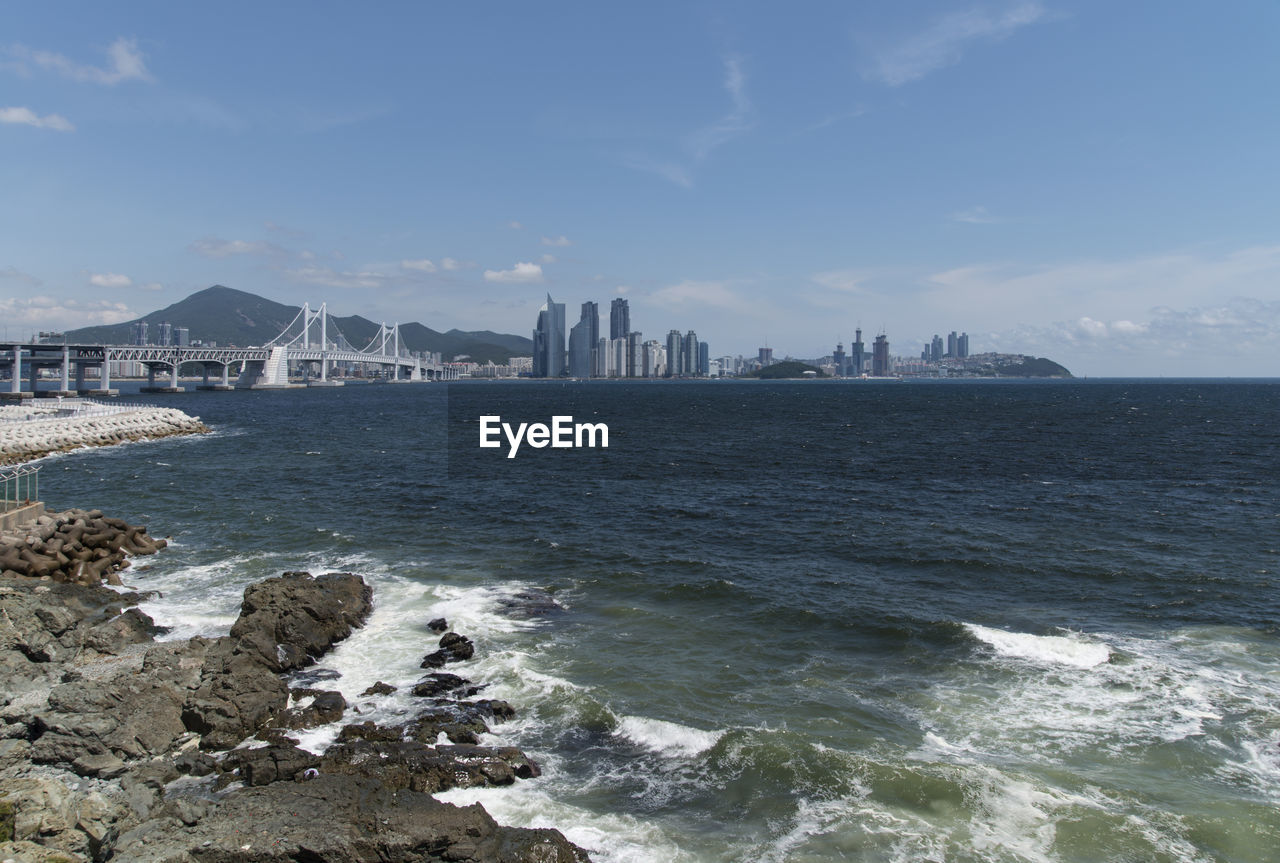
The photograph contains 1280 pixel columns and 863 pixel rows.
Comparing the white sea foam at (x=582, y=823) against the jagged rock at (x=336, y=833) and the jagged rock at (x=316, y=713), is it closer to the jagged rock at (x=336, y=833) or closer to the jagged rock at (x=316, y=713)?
the jagged rock at (x=336, y=833)

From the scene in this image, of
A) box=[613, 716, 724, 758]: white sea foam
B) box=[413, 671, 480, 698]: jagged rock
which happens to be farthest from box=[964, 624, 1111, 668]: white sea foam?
box=[413, 671, 480, 698]: jagged rock

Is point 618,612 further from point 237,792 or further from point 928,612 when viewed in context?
point 237,792

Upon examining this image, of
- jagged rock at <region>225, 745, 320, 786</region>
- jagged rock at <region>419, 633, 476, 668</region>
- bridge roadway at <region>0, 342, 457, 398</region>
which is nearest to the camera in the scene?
jagged rock at <region>225, 745, 320, 786</region>

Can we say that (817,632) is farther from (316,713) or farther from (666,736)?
(316,713)

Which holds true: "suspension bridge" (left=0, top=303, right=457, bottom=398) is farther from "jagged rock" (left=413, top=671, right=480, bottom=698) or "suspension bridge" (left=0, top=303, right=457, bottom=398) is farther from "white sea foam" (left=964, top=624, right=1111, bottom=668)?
"white sea foam" (left=964, top=624, right=1111, bottom=668)

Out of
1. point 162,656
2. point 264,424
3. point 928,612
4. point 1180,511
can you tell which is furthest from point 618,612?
point 264,424

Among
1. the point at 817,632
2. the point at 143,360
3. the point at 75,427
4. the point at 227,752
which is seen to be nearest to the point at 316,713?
the point at 227,752
